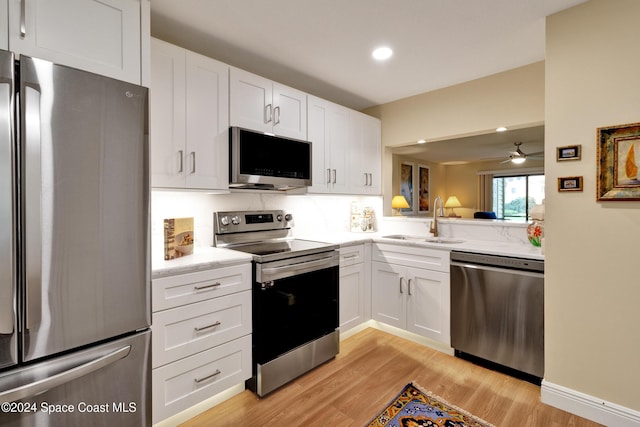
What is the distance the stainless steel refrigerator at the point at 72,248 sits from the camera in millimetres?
1147

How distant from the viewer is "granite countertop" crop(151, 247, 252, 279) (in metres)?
1.67

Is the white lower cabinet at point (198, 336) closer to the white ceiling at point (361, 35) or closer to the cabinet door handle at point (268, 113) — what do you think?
the cabinet door handle at point (268, 113)

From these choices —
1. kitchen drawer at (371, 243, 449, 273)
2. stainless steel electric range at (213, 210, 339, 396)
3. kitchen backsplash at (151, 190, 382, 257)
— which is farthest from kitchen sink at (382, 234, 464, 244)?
stainless steel electric range at (213, 210, 339, 396)

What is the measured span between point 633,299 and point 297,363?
2.06 m

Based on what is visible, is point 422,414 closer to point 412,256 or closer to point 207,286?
point 412,256

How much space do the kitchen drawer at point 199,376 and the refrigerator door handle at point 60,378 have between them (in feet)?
1.05

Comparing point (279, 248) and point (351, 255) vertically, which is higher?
point (279, 248)

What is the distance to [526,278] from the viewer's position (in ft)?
7.03

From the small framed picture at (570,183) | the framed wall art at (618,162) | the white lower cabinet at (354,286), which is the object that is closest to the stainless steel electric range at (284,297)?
the white lower cabinet at (354,286)

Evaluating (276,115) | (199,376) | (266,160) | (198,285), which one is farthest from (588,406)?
(276,115)

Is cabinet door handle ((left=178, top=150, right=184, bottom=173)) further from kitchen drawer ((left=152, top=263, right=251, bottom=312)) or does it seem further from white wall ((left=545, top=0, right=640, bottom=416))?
white wall ((left=545, top=0, right=640, bottom=416))

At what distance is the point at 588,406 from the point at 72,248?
2859mm

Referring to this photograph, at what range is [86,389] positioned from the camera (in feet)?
4.35

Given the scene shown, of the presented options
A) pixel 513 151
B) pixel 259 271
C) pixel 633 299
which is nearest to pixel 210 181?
pixel 259 271
